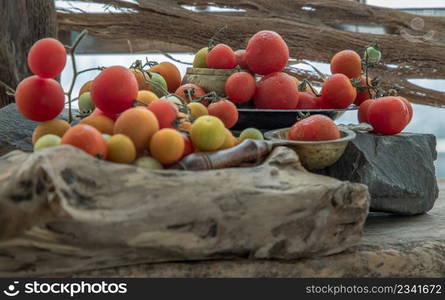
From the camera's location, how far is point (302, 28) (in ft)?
7.23

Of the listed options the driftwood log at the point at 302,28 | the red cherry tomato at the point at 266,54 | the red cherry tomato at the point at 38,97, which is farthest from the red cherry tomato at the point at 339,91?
the driftwood log at the point at 302,28

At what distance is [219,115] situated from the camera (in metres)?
1.18

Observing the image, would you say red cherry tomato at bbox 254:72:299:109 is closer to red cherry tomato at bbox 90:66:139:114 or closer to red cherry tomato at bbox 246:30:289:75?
red cherry tomato at bbox 246:30:289:75

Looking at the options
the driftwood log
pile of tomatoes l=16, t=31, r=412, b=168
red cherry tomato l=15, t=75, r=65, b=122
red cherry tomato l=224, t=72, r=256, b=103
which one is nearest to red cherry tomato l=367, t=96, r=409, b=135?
pile of tomatoes l=16, t=31, r=412, b=168

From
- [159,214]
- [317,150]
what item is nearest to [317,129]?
[317,150]

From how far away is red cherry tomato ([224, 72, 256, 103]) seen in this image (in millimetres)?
1285

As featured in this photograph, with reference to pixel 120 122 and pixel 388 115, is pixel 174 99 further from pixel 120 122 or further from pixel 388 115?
pixel 388 115

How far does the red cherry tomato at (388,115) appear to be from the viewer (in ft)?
4.22

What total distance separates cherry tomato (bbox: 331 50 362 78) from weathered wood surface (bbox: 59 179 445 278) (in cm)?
35

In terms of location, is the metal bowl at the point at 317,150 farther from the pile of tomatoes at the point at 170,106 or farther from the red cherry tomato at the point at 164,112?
the red cherry tomato at the point at 164,112

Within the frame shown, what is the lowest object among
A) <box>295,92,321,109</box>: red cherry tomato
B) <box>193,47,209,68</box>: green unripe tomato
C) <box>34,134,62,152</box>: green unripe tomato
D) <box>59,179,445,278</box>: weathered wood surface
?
<box>59,179,445,278</box>: weathered wood surface

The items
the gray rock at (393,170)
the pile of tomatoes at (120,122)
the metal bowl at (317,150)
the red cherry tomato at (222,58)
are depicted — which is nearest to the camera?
the pile of tomatoes at (120,122)

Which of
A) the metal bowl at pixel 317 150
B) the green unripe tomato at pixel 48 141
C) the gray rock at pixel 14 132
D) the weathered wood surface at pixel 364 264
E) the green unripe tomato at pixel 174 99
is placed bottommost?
the weathered wood surface at pixel 364 264

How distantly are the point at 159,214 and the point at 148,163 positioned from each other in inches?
4.3
